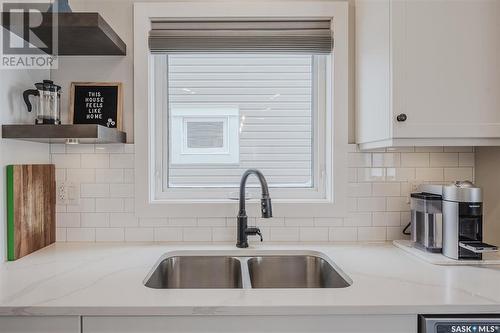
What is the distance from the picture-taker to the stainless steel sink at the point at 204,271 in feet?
5.48

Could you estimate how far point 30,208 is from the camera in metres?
1.60

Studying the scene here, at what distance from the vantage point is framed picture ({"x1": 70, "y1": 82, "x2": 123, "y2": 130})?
5.90 feet

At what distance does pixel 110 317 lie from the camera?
1060mm

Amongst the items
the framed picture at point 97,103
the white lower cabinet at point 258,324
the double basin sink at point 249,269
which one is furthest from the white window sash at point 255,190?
the white lower cabinet at point 258,324

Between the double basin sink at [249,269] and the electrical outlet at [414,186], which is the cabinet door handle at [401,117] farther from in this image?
the double basin sink at [249,269]

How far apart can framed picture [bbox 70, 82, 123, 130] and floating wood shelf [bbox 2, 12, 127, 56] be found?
0.52 feet

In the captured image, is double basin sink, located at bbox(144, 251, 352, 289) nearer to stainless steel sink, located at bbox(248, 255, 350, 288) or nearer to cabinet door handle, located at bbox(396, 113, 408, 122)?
stainless steel sink, located at bbox(248, 255, 350, 288)

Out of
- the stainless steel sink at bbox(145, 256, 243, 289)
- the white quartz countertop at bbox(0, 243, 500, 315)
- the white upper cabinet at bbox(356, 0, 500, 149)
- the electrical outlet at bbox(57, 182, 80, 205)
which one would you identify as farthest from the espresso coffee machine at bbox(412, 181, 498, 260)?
the electrical outlet at bbox(57, 182, 80, 205)

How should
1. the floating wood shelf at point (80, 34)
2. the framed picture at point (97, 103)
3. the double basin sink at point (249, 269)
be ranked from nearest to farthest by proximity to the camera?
the floating wood shelf at point (80, 34)
the double basin sink at point (249, 269)
the framed picture at point (97, 103)

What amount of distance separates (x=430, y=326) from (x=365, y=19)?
1306 mm

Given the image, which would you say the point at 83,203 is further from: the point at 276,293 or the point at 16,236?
the point at 276,293

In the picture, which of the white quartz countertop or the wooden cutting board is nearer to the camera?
the white quartz countertop

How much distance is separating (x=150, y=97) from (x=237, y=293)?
3.69ft

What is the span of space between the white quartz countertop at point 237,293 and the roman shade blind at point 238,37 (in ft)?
3.41
